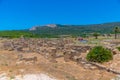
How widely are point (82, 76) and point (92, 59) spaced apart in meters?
7.71

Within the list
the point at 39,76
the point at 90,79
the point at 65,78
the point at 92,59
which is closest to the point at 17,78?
the point at 39,76

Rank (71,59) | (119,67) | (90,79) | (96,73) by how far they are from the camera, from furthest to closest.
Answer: (71,59)
(119,67)
(96,73)
(90,79)

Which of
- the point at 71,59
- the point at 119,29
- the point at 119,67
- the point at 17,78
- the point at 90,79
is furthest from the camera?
the point at 119,29

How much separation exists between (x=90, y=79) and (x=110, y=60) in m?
8.37

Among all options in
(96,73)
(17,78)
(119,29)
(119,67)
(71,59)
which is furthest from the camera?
(119,29)

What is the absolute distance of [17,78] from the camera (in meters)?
17.5

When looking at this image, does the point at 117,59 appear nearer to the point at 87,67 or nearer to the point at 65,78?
the point at 87,67

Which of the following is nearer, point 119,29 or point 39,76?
point 39,76

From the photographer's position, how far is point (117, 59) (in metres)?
27.9

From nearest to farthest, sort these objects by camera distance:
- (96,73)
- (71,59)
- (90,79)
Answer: (90,79), (96,73), (71,59)

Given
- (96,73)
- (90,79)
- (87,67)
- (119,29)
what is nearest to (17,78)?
(90,79)

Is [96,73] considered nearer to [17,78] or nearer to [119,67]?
[119,67]

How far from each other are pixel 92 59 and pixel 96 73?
20.9 ft

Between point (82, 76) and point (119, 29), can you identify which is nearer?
point (82, 76)
